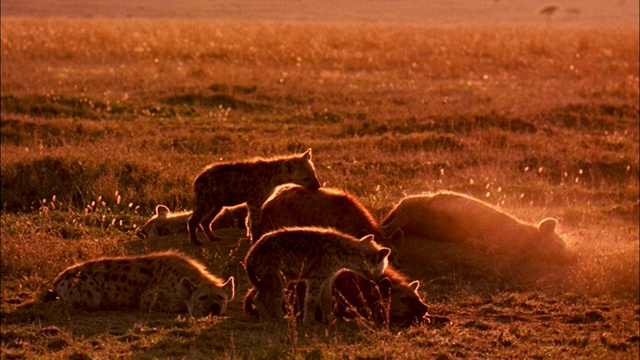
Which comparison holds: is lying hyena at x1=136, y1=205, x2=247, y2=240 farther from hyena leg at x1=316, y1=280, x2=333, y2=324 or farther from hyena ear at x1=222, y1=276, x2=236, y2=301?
hyena leg at x1=316, y1=280, x2=333, y2=324

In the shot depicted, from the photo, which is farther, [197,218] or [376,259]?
[197,218]

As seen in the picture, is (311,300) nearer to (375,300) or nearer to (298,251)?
(298,251)

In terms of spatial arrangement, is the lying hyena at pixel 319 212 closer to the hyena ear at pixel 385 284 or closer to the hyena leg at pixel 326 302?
the hyena ear at pixel 385 284

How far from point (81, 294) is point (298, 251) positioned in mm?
1774

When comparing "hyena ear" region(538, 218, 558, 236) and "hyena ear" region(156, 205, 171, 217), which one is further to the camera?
"hyena ear" region(156, 205, 171, 217)

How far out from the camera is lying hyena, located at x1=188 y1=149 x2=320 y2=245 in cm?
944

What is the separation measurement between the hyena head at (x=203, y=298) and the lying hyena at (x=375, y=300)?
0.57 ft

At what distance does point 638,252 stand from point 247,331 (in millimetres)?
4155

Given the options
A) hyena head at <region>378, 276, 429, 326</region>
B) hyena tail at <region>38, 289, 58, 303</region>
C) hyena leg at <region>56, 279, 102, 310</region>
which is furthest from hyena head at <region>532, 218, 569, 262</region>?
hyena tail at <region>38, 289, 58, 303</region>

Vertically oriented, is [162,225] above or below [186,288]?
below

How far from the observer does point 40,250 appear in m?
8.97

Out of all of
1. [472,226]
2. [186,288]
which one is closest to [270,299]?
[186,288]

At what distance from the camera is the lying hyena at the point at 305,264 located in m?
7.12

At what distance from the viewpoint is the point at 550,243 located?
9.21 meters
